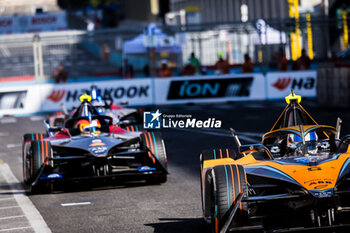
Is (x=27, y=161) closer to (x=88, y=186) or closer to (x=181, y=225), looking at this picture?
(x=88, y=186)

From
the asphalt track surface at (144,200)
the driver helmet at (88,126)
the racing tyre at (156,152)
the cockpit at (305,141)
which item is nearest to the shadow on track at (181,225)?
the asphalt track surface at (144,200)

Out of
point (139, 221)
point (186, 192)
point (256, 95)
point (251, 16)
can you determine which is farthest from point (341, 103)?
point (251, 16)

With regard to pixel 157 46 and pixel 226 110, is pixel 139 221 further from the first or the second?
pixel 157 46

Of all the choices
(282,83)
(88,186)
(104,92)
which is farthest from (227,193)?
(104,92)

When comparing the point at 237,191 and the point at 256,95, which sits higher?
the point at 237,191

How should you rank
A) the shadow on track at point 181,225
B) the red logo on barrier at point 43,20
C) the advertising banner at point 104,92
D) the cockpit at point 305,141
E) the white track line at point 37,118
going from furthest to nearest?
the red logo on barrier at point 43,20 → the advertising banner at point 104,92 → the white track line at point 37,118 → the cockpit at point 305,141 → the shadow on track at point 181,225

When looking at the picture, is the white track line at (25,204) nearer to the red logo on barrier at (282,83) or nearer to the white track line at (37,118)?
the white track line at (37,118)

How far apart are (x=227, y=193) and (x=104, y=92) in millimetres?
24463

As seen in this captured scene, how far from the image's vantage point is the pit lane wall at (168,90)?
101 feet

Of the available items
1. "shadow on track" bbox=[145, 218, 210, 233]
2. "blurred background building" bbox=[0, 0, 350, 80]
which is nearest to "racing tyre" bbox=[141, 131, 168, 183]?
"shadow on track" bbox=[145, 218, 210, 233]

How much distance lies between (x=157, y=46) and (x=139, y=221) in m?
24.8

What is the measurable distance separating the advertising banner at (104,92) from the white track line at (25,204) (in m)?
15.4

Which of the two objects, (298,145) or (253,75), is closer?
(298,145)

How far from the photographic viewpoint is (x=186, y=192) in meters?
11.3
